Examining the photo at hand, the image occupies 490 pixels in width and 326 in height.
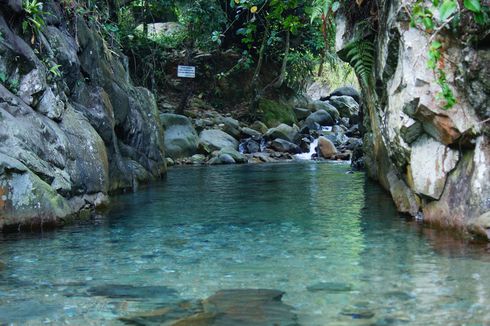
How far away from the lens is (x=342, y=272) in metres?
4.55

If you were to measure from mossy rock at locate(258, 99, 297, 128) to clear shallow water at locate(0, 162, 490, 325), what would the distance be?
12574 mm

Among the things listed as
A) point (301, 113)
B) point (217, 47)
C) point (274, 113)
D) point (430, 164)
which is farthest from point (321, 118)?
point (430, 164)

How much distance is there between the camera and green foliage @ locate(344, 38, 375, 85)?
25.9 feet

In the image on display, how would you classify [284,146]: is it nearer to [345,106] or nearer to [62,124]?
[345,106]

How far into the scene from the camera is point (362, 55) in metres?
7.90

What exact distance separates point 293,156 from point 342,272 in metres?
13.3

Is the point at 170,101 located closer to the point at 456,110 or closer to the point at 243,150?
the point at 243,150

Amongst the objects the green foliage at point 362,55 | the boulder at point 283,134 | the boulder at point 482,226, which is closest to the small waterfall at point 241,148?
the boulder at point 283,134

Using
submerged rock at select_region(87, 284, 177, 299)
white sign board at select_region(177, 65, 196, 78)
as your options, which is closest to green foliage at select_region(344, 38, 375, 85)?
submerged rock at select_region(87, 284, 177, 299)

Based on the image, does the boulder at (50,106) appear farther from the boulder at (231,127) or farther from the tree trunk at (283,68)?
the tree trunk at (283,68)

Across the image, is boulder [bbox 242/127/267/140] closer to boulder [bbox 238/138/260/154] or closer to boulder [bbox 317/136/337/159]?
boulder [bbox 238/138/260/154]

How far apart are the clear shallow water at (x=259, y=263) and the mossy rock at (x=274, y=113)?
1257 cm

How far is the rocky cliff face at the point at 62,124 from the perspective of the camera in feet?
21.8

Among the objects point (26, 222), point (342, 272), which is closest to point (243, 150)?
point (26, 222)
